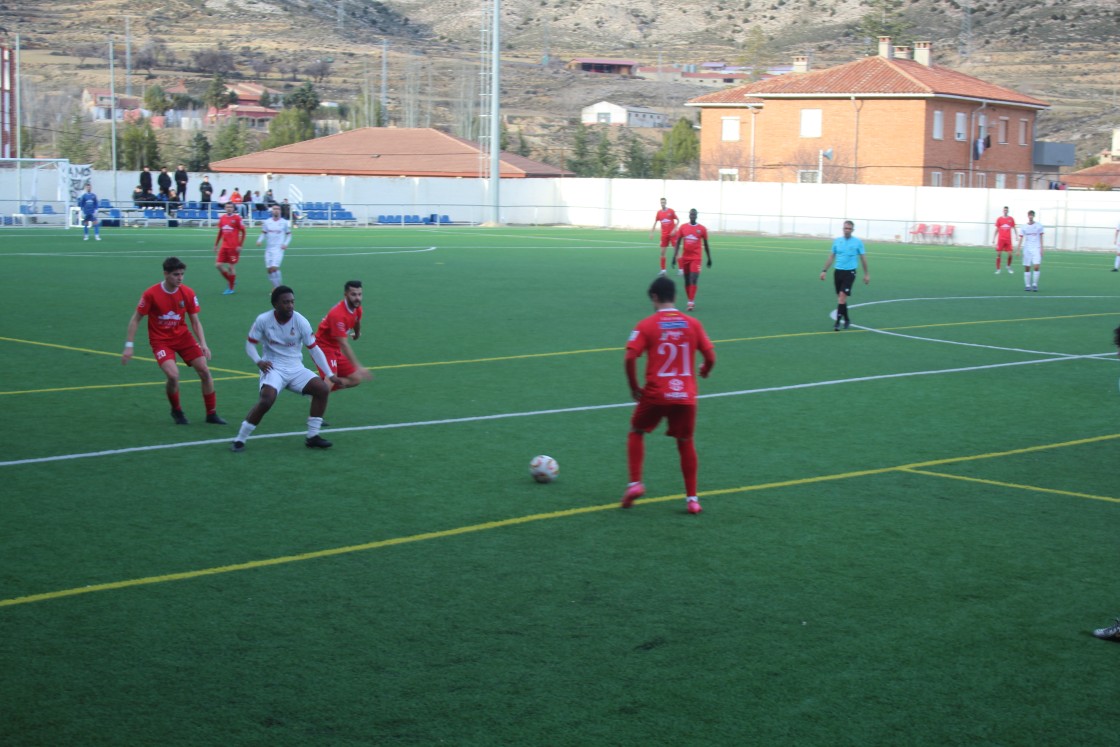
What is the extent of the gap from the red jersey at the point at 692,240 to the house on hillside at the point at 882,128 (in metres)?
42.9

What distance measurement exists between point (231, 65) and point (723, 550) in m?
127

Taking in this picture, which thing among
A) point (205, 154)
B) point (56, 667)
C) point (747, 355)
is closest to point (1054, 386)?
point (747, 355)

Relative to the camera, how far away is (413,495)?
1013 cm

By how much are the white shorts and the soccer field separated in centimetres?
61

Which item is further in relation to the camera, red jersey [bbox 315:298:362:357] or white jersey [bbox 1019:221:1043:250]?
white jersey [bbox 1019:221:1043:250]

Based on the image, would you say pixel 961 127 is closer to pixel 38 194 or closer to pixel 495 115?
pixel 495 115

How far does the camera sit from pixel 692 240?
25.4m

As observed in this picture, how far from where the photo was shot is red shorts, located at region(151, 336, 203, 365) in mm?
13102

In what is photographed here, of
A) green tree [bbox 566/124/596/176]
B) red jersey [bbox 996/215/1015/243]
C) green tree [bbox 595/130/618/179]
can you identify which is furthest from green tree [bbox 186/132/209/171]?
red jersey [bbox 996/215/1015/243]

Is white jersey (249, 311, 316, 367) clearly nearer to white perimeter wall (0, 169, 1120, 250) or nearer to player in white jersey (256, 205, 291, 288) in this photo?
player in white jersey (256, 205, 291, 288)

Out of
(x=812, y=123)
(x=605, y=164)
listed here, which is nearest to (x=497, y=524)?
(x=812, y=123)

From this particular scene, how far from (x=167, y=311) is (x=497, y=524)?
5.42 meters

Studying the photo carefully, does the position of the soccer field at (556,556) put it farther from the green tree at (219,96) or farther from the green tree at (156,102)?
the green tree at (219,96)

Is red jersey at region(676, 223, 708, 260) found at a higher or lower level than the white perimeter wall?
lower
